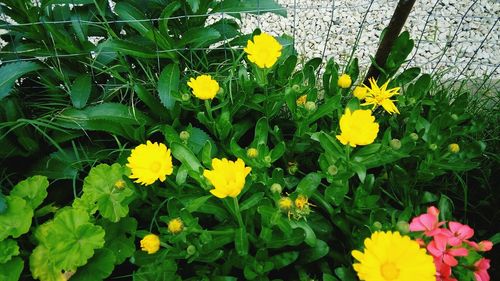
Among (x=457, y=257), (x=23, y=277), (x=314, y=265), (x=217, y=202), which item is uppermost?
(x=457, y=257)

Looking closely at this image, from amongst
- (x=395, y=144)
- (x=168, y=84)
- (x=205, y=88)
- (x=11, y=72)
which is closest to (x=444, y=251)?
(x=395, y=144)

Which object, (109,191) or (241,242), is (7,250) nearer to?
(109,191)

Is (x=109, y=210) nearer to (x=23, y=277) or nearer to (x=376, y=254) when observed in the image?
(x=23, y=277)

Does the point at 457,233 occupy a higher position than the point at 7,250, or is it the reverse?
the point at 457,233

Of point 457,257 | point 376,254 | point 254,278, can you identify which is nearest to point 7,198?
point 254,278

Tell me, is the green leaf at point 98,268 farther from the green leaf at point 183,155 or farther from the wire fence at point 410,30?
the wire fence at point 410,30
